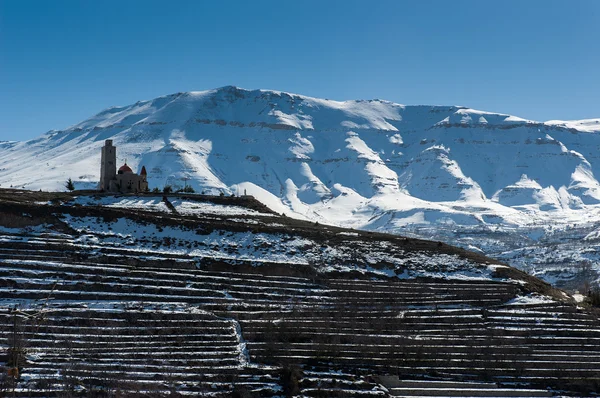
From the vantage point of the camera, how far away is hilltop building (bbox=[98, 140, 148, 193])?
9125 cm

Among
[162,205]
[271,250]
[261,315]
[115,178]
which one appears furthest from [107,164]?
[261,315]

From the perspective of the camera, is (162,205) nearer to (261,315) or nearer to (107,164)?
(107,164)

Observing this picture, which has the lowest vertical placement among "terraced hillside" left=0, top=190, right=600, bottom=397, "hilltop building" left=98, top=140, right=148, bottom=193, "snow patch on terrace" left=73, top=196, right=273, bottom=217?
"terraced hillside" left=0, top=190, right=600, bottom=397

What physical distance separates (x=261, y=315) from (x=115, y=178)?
172ft

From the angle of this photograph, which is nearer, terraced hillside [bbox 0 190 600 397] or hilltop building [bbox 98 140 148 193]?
terraced hillside [bbox 0 190 600 397]

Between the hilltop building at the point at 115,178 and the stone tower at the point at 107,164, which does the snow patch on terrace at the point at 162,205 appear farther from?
the stone tower at the point at 107,164

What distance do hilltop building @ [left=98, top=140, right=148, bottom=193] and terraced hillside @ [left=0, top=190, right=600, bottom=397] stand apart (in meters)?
20.3

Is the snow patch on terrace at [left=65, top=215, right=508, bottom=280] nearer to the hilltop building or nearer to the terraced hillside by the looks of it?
the terraced hillside

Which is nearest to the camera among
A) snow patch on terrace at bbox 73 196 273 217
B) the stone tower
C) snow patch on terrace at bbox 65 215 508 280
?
snow patch on terrace at bbox 65 215 508 280

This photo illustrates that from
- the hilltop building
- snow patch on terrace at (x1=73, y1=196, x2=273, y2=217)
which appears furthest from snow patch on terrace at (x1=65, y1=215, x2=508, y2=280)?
the hilltop building

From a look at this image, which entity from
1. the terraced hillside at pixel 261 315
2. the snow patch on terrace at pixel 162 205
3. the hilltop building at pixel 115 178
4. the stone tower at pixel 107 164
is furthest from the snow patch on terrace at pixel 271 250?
the stone tower at pixel 107 164

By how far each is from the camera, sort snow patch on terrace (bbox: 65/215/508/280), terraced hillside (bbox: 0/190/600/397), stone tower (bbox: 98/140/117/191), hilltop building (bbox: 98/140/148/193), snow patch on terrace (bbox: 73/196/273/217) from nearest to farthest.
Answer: terraced hillside (bbox: 0/190/600/397)
snow patch on terrace (bbox: 65/215/508/280)
snow patch on terrace (bbox: 73/196/273/217)
hilltop building (bbox: 98/140/148/193)
stone tower (bbox: 98/140/117/191)

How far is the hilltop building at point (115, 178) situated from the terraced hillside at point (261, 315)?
20287 millimetres

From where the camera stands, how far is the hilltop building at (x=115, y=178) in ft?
299
